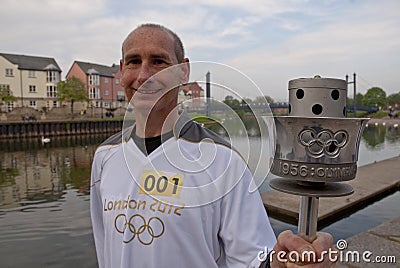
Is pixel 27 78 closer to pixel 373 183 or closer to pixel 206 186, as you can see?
pixel 373 183

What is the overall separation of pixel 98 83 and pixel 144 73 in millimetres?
55561

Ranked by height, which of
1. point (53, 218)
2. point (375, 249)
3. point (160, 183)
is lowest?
point (53, 218)

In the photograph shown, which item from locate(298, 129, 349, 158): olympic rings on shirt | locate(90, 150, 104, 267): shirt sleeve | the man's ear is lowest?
locate(90, 150, 104, 267): shirt sleeve

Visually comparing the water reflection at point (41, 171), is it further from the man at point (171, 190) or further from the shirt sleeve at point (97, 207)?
the man at point (171, 190)

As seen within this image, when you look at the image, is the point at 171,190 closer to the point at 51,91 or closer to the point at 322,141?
the point at 322,141

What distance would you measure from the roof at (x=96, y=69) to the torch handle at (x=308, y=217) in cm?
5625

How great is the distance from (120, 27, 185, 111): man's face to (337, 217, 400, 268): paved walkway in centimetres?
340

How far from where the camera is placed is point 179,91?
57.1 inches

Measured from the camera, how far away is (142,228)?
1.50 m

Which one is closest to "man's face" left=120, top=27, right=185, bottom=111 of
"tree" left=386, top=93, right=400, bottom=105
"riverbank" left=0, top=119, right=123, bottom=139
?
"riverbank" left=0, top=119, right=123, bottom=139

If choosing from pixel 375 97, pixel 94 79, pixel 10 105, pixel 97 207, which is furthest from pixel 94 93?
pixel 375 97

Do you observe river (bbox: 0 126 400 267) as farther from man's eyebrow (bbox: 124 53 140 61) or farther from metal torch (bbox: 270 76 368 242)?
man's eyebrow (bbox: 124 53 140 61)

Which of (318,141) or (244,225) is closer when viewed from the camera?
(318,141)

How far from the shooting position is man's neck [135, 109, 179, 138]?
1.57 meters
